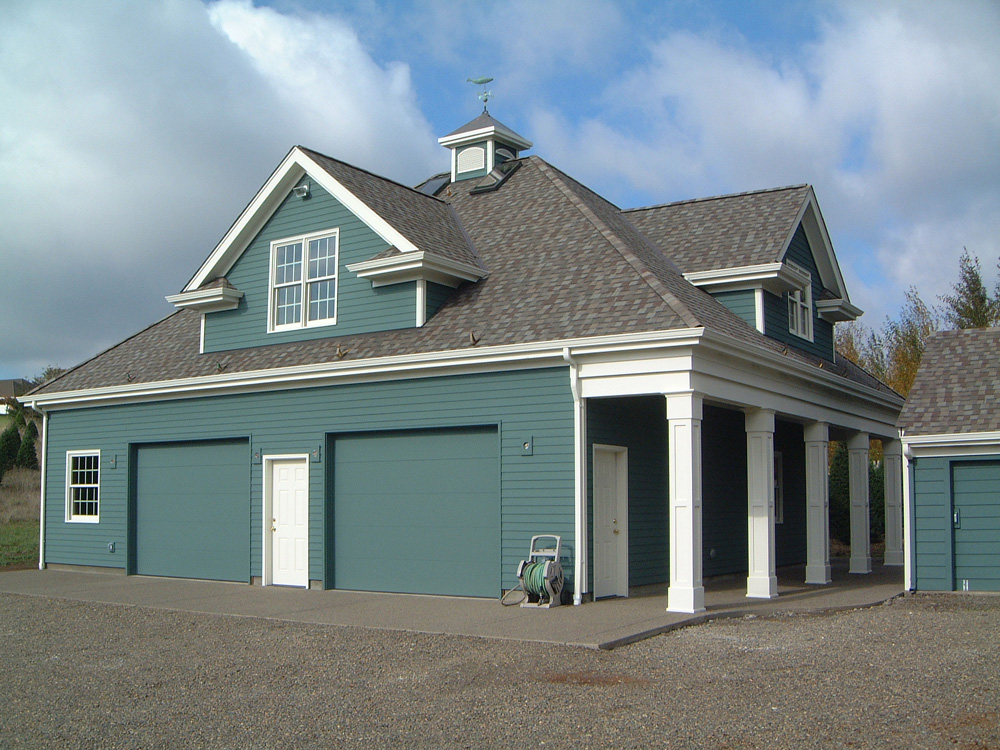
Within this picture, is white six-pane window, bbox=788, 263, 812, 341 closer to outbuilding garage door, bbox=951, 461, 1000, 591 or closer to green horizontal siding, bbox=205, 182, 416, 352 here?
outbuilding garage door, bbox=951, 461, 1000, 591

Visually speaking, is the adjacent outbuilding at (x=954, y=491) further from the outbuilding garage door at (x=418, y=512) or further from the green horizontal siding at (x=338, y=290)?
the green horizontal siding at (x=338, y=290)

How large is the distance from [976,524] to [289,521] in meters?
10.8

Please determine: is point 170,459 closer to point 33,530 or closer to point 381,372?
point 381,372

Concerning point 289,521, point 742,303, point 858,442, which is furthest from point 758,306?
point 289,521

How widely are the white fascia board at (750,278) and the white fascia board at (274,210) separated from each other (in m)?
5.02

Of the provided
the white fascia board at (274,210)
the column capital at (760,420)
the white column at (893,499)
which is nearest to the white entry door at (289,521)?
the white fascia board at (274,210)

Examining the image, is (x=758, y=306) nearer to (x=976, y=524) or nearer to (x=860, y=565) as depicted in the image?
(x=976, y=524)

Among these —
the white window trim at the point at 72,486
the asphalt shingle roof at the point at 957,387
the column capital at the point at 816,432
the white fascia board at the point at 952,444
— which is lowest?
the white window trim at the point at 72,486

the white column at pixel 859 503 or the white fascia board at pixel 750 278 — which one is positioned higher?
the white fascia board at pixel 750 278

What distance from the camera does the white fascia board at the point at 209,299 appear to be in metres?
18.0

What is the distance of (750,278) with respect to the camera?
16219mm

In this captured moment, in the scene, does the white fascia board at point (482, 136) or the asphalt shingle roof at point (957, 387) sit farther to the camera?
the white fascia board at point (482, 136)

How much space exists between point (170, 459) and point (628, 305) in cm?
977

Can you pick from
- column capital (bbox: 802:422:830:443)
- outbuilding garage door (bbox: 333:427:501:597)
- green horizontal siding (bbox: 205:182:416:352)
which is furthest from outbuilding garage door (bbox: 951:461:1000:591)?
green horizontal siding (bbox: 205:182:416:352)
